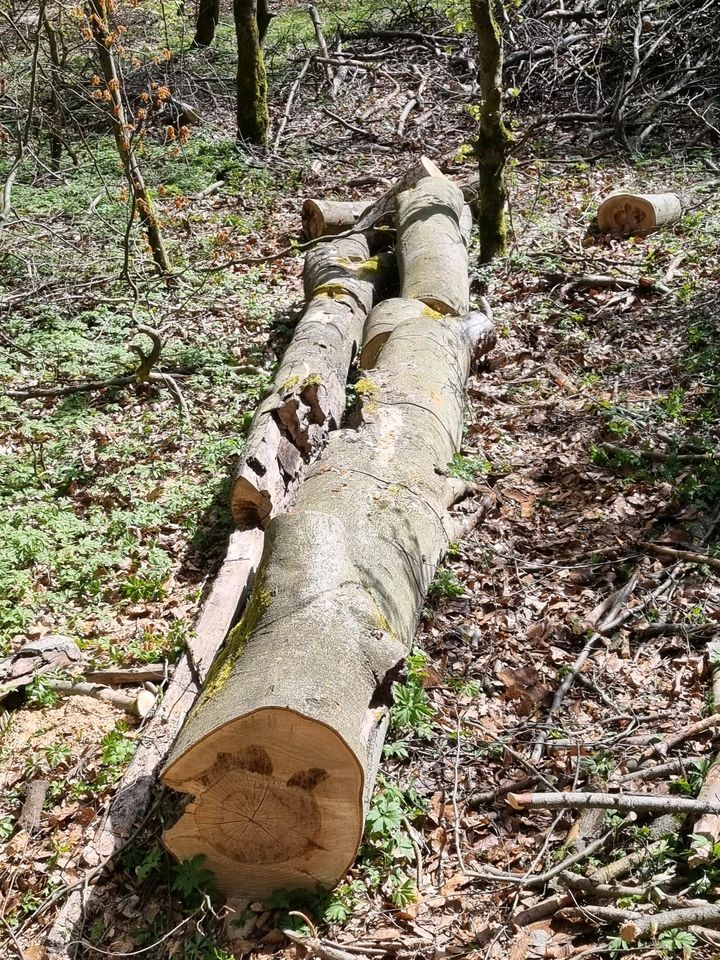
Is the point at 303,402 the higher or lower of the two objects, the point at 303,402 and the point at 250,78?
the lower

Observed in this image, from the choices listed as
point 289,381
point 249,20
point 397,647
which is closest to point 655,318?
point 289,381

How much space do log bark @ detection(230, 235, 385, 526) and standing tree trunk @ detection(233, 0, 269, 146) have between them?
5.20 metres

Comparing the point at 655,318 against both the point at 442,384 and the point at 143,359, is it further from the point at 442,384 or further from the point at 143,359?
the point at 143,359

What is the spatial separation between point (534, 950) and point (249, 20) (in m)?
11.3

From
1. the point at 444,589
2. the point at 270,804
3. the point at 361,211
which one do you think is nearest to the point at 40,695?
the point at 270,804

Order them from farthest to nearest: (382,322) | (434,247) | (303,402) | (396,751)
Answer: (434,247) → (382,322) → (303,402) → (396,751)

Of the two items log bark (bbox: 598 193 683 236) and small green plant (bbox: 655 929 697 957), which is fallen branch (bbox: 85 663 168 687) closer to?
small green plant (bbox: 655 929 697 957)

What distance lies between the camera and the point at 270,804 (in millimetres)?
3096

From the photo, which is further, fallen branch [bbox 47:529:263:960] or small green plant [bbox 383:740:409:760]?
small green plant [bbox 383:740:409:760]

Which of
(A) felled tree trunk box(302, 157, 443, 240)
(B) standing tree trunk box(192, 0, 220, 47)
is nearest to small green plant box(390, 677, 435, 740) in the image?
(A) felled tree trunk box(302, 157, 443, 240)

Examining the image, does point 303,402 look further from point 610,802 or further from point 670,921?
point 670,921

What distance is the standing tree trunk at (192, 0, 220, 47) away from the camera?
1416cm

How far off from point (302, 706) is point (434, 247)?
224 inches

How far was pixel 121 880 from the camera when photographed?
339 centimetres
